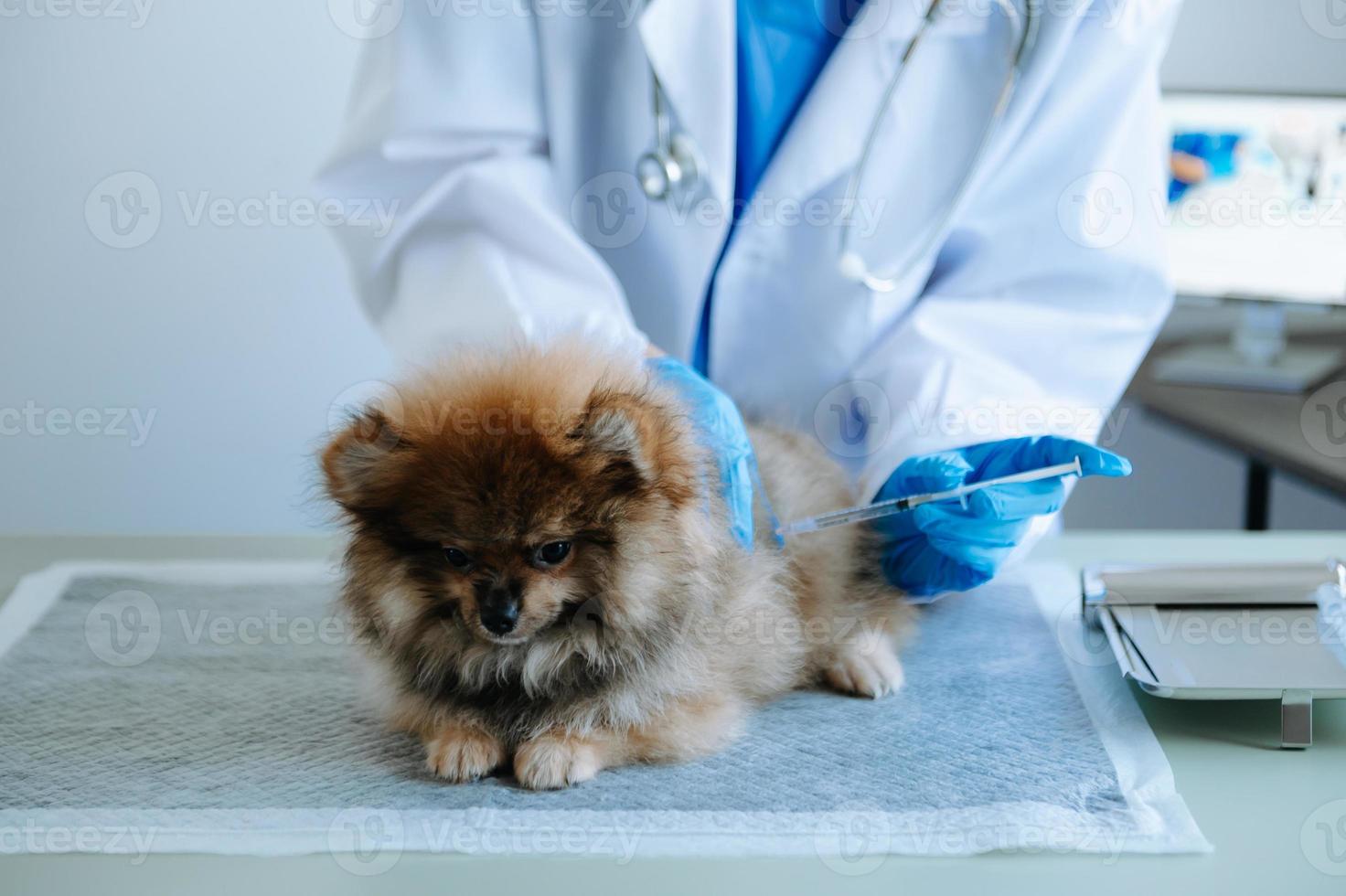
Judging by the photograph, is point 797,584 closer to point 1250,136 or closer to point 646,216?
point 646,216

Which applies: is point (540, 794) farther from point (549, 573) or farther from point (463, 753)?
point (549, 573)

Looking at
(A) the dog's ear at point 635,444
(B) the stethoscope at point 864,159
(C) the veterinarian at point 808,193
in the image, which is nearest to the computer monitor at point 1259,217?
(C) the veterinarian at point 808,193

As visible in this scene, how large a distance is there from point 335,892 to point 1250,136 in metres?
3.12

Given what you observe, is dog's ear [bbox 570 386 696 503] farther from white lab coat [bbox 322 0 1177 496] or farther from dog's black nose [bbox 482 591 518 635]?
white lab coat [bbox 322 0 1177 496]

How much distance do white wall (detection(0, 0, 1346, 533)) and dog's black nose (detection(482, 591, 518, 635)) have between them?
2.18m

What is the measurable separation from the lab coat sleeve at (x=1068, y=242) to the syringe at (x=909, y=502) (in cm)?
32

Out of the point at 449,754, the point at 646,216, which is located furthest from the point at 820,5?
the point at 449,754

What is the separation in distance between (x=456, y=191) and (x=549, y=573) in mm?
899

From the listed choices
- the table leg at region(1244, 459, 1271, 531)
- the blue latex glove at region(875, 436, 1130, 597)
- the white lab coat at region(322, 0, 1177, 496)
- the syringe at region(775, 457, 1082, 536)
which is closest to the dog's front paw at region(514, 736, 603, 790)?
the syringe at region(775, 457, 1082, 536)

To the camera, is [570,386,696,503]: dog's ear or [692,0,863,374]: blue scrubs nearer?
[570,386,696,503]: dog's ear

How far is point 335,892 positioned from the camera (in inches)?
41.9

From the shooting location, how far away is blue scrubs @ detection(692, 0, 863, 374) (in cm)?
194

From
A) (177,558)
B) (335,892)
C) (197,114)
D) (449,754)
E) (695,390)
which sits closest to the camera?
(335,892)

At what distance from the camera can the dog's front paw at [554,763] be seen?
1.25m
